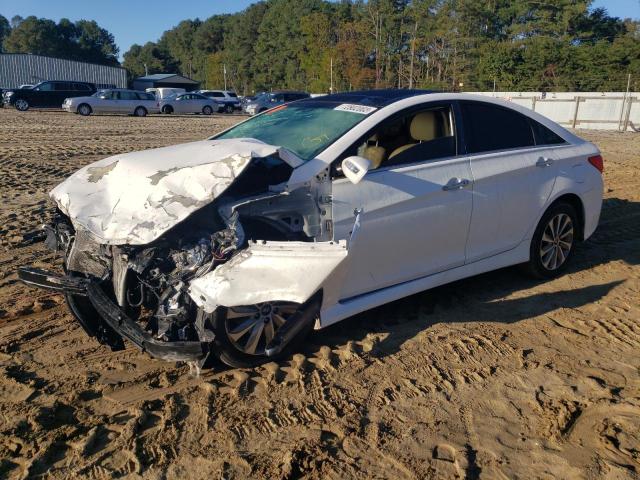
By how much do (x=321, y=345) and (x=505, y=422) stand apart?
1358mm

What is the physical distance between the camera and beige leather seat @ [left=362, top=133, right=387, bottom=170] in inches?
157

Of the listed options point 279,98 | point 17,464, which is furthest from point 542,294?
point 279,98

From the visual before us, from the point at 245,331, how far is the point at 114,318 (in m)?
0.79

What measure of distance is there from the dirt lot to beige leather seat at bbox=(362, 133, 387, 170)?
1.24 meters

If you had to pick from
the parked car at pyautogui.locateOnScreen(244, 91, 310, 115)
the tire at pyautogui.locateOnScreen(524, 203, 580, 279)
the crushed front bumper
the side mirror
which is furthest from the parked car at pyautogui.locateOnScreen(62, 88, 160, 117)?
the side mirror

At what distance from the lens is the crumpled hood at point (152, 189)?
3.22m

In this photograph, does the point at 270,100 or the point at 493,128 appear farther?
the point at 270,100

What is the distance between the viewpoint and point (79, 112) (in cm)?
2950

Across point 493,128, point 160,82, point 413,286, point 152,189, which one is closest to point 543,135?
point 493,128

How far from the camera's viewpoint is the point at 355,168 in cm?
353

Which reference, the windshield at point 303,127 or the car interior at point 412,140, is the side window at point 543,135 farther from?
the windshield at point 303,127

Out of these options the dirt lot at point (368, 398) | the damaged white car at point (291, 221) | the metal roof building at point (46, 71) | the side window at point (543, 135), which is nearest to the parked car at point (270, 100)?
the metal roof building at point (46, 71)

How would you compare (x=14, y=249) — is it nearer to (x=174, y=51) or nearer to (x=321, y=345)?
(x=321, y=345)

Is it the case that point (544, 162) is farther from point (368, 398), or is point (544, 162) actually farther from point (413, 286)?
point (368, 398)
